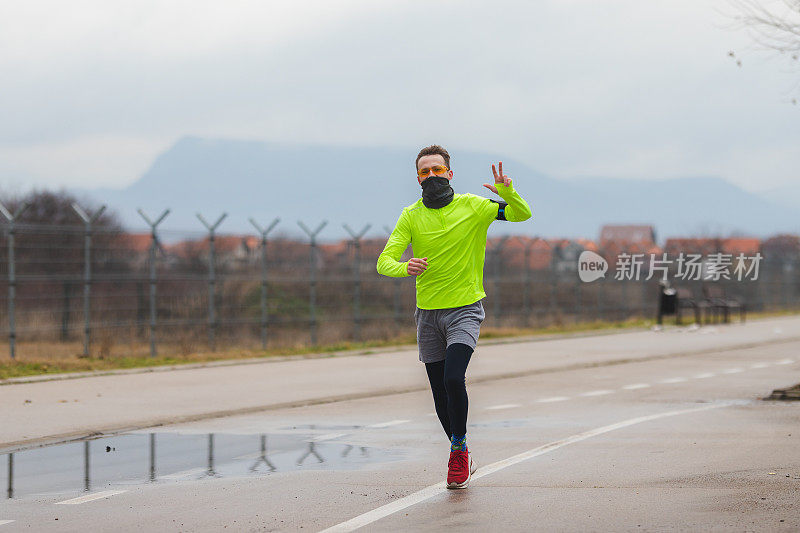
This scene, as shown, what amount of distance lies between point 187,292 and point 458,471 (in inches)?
577

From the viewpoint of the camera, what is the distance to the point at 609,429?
38.4 ft

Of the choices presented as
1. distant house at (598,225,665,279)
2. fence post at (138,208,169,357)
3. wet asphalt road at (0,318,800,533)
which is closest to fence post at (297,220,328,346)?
fence post at (138,208,169,357)

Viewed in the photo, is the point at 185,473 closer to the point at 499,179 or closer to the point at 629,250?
the point at 499,179

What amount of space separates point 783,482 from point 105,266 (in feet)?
48.0

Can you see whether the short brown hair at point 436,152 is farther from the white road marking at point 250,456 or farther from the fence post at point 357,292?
the fence post at point 357,292

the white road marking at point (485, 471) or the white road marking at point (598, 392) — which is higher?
the white road marking at point (598, 392)

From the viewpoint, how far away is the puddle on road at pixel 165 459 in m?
8.89

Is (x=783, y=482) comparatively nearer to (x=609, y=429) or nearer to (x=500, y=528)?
(x=500, y=528)

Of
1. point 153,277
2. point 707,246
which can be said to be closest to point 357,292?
point 153,277

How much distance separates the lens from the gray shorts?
826 centimetres

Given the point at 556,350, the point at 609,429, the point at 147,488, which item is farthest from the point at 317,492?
the point at 556,350

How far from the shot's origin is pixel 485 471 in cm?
910

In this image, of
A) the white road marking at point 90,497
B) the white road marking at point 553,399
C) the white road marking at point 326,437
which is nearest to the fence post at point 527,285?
the white road marking at point 553,399

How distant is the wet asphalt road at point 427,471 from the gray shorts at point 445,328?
34.0 inches
